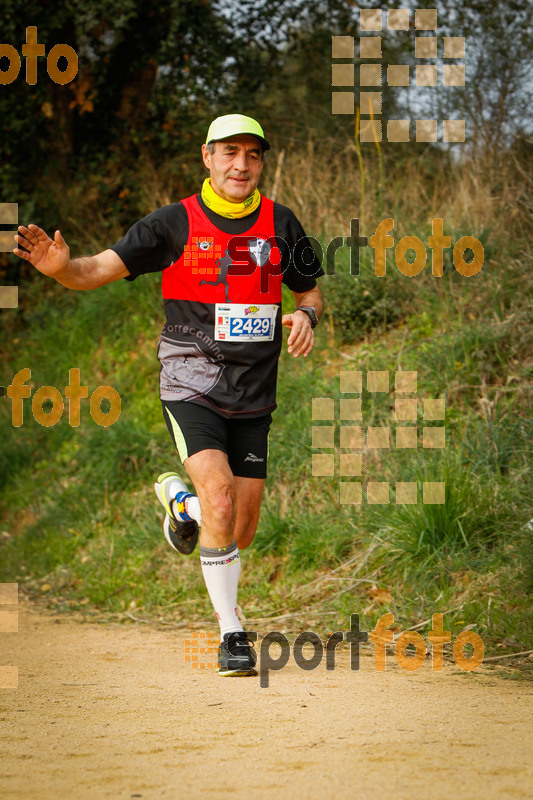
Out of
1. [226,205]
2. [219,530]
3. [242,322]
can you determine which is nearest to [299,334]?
[242,322]

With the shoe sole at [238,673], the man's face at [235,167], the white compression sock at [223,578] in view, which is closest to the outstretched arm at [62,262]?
the man's face at [235,167]

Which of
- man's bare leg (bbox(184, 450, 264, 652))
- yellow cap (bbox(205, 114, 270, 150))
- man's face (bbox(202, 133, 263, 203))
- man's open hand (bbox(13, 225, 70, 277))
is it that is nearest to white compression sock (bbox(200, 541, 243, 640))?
man's bare leg (bbox(184, 450, 264, 652))

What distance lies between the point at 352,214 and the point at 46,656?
543cm

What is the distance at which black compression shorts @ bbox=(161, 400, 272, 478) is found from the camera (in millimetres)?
4648

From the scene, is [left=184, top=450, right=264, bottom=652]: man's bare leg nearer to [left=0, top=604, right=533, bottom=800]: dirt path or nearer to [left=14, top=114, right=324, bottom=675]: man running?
[left=14, top=114, right=324, bottom=675]: man running

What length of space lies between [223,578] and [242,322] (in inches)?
49.6

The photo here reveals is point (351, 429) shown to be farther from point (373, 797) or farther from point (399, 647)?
point (373, 797)

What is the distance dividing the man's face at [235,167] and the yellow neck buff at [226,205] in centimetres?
2

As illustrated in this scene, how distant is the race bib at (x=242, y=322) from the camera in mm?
4695

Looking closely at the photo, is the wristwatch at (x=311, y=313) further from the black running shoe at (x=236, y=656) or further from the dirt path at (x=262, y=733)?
the dirt path at (x=262, y=733)

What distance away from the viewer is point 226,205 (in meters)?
4.80

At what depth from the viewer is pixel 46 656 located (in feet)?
17.2

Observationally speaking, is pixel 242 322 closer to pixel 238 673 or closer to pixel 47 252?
pixel 47 252

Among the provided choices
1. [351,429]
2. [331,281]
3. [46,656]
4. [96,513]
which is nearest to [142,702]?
[46,656]
